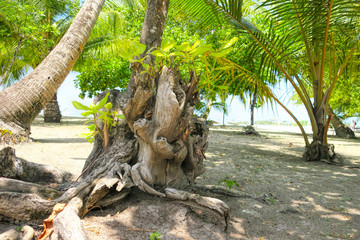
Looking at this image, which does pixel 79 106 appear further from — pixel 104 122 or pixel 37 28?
pixel 37 28

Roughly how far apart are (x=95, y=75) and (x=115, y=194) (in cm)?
1150

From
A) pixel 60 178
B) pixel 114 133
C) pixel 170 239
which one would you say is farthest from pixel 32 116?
pixel 170 239

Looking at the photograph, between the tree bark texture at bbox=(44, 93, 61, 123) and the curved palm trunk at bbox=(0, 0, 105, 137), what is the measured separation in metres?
9.26

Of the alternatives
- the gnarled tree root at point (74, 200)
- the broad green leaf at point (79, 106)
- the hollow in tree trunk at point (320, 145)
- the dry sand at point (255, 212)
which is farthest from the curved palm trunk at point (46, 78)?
the hollow in tree trunk at point (320, 145)

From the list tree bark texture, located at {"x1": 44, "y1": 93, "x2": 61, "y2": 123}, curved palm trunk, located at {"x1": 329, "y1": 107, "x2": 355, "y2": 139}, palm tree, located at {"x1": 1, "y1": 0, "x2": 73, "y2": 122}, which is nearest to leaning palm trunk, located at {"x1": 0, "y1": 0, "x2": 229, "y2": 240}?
palm tree, located at {"x1": 1, "y1": 0, "x2": 73, "y2": 122}

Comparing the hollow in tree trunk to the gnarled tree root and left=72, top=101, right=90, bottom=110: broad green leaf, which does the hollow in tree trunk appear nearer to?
the gnarled tree root

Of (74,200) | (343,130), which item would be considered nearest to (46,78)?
(74,200)

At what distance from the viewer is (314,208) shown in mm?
3043

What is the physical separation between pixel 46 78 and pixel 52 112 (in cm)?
995

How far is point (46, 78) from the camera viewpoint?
14.3ft

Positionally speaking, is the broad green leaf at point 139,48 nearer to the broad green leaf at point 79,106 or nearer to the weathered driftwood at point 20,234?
the broad green leaf at point 79,106

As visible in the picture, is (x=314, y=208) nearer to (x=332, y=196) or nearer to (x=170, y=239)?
(x=332, y=196)

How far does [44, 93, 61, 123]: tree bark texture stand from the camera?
43.5 feet

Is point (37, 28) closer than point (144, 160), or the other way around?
point (144, 160)
